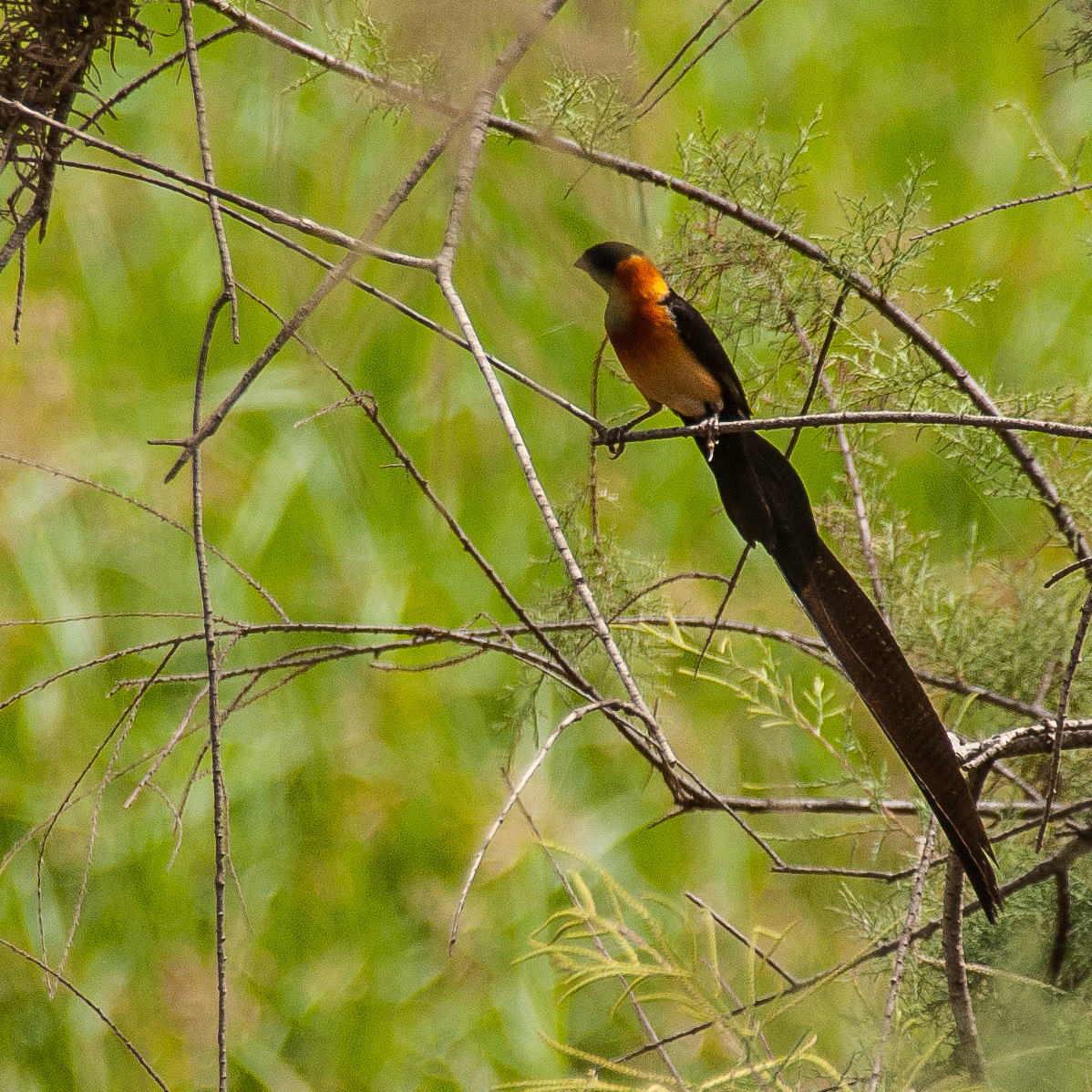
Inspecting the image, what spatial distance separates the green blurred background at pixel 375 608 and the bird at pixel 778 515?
126mm

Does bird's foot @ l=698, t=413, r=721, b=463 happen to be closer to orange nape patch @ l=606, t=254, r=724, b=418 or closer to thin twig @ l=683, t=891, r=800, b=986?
orange nape patch @ l=606, t=254, r=724, b=418

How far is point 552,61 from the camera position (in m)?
0.26

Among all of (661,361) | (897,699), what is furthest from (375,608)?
(897,699)

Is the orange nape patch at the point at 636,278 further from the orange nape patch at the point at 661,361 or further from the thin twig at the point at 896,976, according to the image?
the thin twig at the point at 896,976

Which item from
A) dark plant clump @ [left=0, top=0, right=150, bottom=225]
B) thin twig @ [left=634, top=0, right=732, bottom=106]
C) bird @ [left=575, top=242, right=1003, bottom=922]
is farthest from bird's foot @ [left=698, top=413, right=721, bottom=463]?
dark plant clump @ [left=0, top=0, right=150, bottom=225]

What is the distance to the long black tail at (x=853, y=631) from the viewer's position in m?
0.32

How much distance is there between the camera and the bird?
1.06 feet

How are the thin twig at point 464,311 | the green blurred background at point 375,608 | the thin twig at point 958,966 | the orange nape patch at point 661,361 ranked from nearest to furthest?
1. the thin twig at point 464,311
2. the thin twig at point 958,966
3. the orange nape patch at point 661,361
4. the green blurred background at point 375,608

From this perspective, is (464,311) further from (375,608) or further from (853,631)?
(375,608)

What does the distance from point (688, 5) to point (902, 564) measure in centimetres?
31

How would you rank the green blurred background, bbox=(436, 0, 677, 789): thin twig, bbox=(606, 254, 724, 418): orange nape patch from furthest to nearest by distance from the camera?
1. the green blurred background
2. bbox=(606, 254, 724, 418): orange nape patch
3. bbox=(436, 0, 677, 789): thin twig

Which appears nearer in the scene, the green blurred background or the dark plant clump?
the dark plant clump

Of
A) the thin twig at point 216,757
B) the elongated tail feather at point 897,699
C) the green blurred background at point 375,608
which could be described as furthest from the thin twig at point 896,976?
the green blurred background at point 375,608

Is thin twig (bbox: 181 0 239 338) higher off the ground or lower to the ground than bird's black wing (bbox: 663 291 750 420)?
higher
